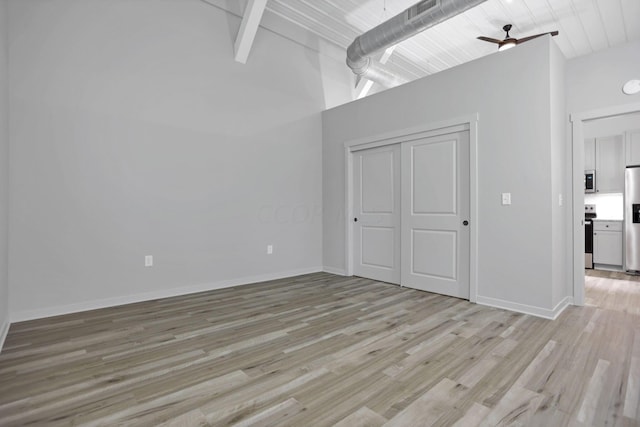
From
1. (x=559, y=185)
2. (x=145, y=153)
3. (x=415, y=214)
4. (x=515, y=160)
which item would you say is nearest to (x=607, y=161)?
(x=559, y=185)

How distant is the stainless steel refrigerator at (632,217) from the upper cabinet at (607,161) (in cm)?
31

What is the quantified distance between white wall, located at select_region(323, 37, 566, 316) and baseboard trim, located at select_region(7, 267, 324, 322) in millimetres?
2813

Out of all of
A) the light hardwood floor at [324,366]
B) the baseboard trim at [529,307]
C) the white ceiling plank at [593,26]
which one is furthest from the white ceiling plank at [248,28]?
the baseboard trim at [529,307]

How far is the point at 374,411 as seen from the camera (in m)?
1.63

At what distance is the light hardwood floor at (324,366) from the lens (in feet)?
5.31

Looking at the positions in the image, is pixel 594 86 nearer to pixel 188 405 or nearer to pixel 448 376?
pixel 448 376

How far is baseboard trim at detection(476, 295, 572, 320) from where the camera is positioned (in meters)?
3.04

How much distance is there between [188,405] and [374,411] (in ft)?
3.16

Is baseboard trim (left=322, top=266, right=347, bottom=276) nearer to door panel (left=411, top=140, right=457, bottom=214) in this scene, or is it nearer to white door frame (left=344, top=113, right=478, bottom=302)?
door panel (left=411, top=140, right=457, bottom=214)

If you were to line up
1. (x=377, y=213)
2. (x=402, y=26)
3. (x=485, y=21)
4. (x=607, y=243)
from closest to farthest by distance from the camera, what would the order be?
(x=402, y=26) → (x=485, y=21) → (x=377, y=213) → (x=607, y=243)

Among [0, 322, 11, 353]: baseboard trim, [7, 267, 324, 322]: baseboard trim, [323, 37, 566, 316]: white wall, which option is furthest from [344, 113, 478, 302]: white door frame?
[0, 322, 11, 353]: baseboard trim

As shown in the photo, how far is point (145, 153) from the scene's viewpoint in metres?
3.65

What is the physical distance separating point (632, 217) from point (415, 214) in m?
4.03

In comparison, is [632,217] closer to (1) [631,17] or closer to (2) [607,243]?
(2) [607,243]
